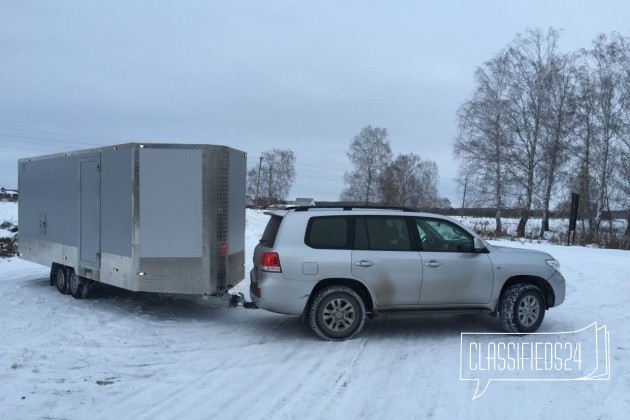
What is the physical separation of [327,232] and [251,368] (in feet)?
7.14

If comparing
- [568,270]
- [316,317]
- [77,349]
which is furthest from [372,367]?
[568,270]

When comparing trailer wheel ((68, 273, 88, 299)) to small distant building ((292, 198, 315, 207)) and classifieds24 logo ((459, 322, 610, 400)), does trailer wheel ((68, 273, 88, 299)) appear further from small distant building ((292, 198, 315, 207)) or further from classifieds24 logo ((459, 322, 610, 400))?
classifieds24 logo ((459, 322, 610, 400))

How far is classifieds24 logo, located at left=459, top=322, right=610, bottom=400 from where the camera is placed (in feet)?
19.4

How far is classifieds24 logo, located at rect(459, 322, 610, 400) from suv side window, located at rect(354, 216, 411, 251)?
155 cm

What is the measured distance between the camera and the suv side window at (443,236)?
25.5 ft

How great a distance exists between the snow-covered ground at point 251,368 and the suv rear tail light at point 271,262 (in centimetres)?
99

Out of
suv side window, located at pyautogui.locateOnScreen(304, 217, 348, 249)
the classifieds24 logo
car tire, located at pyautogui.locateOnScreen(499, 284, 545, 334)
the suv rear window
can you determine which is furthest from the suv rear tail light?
car tire, located at pyautogui.locateOnScreen(499, 284, 545, 334)

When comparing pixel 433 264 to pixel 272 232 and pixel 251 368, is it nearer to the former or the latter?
pixel 272 232

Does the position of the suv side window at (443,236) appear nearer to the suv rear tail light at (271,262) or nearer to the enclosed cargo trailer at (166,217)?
the suv rear tail light at (271,262)

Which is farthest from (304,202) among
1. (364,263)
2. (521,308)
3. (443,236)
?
(521,308)

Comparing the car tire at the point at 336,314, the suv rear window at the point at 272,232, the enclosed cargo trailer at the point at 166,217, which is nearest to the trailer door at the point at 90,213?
the enclosed cargo trailer at the point at 166,217

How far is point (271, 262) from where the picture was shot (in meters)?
7.46

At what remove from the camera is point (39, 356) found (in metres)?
6.58

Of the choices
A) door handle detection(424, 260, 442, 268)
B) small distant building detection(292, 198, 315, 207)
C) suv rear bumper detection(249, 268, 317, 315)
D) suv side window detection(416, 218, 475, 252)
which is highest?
small distant building detection(292, 198, 315, 207)
